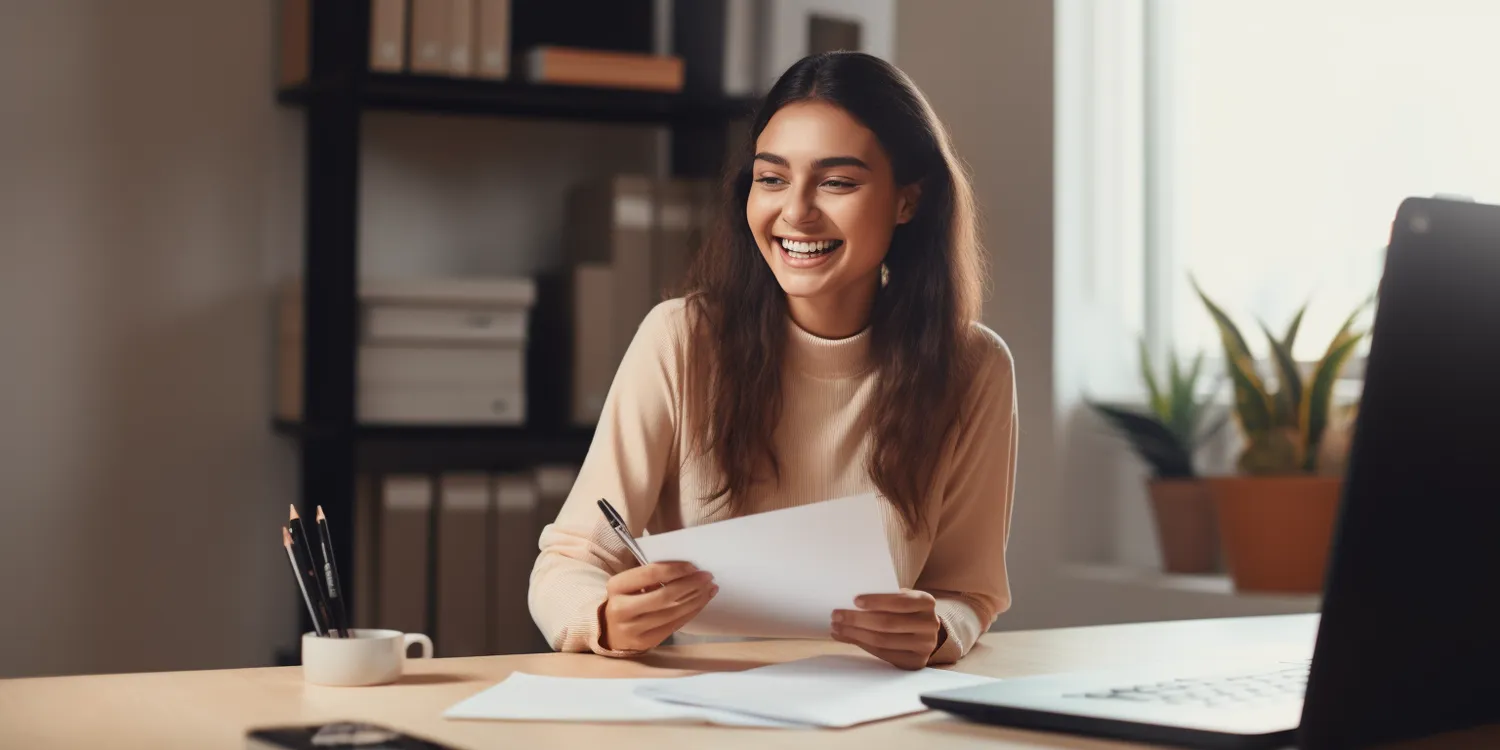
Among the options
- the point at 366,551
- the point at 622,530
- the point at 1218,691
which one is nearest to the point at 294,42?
the point at 366,551

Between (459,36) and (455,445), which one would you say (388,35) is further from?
(455,445)

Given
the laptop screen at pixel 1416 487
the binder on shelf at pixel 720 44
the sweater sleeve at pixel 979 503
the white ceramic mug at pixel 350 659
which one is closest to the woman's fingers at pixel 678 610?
the white ceramic mug at pixel 350 659

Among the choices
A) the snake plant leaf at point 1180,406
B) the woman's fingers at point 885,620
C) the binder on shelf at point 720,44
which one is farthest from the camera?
the binder on shelf at point 720,44

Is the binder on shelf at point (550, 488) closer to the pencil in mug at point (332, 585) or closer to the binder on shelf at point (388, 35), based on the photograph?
the binder on shelf at point (388, 35)

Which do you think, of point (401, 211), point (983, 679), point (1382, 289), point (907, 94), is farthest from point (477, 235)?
point (1382, 289)

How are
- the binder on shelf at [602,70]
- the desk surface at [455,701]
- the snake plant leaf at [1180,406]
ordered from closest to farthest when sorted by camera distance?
the desk surface at [455,701]
the snake plant leaf at [1180,406]
the binder on shelf at [602,70]

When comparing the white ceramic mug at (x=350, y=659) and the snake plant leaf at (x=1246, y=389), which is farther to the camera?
the snake plant leaf at (x=1246, y=389)

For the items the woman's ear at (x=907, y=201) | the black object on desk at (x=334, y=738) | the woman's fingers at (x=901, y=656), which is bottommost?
the woman's fingers at (x=901, y=656)

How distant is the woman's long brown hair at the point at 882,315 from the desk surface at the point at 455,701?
0.26 metres

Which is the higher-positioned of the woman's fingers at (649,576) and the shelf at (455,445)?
the woman's fingers at (649,576)

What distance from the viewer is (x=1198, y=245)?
8.74ft

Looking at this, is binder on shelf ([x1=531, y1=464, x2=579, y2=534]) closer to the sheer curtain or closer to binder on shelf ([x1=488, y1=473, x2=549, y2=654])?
binder on shelf ([x1=488, y1=473, x2=549, y2=654])

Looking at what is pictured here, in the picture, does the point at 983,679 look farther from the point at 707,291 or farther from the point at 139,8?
the point at 139,8

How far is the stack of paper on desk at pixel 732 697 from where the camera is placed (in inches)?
36.6
